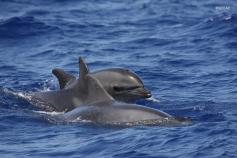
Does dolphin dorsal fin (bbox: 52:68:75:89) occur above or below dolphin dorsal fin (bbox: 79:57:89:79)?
below

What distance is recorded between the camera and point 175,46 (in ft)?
→ 86.5

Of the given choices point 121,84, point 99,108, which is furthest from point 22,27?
point 99,108

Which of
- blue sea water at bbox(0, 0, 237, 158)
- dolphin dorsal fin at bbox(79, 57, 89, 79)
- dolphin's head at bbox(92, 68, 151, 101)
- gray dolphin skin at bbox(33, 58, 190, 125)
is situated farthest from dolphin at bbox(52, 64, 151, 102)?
dolphin dorsal fin at bbox(79, 57, 89, 79)

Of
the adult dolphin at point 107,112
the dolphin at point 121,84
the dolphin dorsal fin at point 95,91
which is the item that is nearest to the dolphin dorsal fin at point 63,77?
the dolphin at point 121,84

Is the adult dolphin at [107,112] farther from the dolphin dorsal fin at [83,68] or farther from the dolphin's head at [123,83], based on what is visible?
the dolphin's head at [123,83]

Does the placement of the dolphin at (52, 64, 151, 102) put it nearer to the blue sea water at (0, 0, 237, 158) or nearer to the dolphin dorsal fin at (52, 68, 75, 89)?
the dolphin dorsal fin at (52, 68, 75, 89)

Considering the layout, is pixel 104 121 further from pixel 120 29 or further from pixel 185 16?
pixel 185 16

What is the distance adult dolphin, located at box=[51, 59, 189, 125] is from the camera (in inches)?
638

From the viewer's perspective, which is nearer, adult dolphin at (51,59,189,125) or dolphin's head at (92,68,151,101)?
adult dolphin at (51,59,189,125)

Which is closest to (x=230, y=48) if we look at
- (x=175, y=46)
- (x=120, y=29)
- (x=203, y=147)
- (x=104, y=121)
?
(x=175, y=46)

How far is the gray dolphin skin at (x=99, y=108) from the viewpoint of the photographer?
640 inches

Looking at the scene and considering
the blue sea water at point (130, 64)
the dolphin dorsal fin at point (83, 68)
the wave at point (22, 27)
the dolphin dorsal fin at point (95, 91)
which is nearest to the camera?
the blue sea water at point (130, 64)

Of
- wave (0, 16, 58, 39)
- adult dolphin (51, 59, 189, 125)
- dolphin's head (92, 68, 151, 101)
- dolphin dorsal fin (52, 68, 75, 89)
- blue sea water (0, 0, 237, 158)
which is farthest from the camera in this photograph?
wave (0, 16, 58, 39)

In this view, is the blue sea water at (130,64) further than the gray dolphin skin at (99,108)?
No
